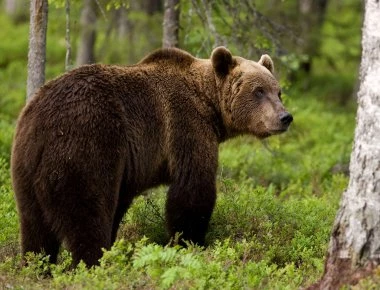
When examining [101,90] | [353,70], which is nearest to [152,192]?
[101,90]

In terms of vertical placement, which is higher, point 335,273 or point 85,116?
point 85,116

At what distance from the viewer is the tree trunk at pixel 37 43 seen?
336 inches

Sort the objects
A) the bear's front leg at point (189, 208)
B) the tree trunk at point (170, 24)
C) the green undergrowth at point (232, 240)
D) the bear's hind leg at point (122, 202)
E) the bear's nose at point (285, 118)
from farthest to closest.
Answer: the tree trunk at point (170, 24)
the bear's nose at point (285, 118)
the bear's front leg at point (189, 208)
the bear's hind leg at point (122, 202)
the green undergrowth at point (232, 240)

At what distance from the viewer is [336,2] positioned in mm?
29297

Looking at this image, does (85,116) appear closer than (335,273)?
No

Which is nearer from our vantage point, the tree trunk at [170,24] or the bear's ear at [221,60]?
the bear's ear at [221,60]

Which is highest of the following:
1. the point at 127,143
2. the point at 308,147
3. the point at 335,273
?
the point at 127,143

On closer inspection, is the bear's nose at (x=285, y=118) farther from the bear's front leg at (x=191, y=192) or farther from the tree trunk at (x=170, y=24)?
the tree trunk at (x=170, y=24)

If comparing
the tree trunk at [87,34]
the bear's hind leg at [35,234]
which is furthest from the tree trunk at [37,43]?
the tree trunk at [87,34]

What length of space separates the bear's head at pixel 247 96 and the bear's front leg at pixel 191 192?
2.26 feet

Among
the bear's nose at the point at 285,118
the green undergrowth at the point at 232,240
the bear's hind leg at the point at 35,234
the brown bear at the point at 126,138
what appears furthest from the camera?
Answer: the bear's nose at the point at 285,118

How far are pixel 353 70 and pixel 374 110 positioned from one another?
22515 millimetres

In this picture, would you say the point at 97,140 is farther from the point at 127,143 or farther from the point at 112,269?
the point at 112,269

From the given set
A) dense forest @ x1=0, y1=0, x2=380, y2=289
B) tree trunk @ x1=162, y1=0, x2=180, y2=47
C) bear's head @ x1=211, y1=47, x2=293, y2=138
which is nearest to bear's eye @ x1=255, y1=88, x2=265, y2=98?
bear's head @ x1=211, y1=47, x2=293, y2=138
